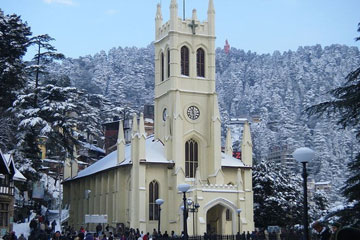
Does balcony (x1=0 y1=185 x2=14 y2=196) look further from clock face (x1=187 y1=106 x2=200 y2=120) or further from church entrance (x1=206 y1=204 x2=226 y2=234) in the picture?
clock face (x1=187 y1=106 x2=200 y2=120)

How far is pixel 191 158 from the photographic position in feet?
220

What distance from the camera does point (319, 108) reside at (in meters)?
22.8

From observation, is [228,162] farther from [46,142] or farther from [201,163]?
[46,142]

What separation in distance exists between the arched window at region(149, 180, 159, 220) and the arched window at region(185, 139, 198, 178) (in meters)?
3.70

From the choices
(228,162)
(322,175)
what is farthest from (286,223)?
(322,175)

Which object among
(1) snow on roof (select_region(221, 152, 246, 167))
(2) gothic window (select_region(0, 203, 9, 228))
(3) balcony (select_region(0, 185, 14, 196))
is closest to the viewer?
(2) gothic window (select_region(0, 203, 9, 228))

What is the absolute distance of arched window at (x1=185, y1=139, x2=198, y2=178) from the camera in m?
66.4

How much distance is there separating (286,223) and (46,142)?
97.7ft

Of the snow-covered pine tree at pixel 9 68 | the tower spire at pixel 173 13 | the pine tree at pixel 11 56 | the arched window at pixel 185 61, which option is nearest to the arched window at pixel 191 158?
the arched window at pixel 185 61

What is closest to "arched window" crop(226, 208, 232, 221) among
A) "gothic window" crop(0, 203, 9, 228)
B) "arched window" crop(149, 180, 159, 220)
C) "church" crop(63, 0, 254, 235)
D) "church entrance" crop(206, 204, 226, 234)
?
"church" crop(63, 0, 254, 235)

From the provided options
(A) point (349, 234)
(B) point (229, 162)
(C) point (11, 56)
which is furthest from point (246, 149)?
(A) point (349, 234)

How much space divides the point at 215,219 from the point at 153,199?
6.56 meters

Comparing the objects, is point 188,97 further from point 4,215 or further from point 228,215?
point 4,215

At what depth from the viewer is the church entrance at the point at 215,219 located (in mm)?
63594
